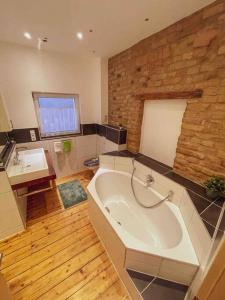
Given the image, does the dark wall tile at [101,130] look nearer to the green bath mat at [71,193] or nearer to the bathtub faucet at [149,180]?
the green bath mat at [71,193]

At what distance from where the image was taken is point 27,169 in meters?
1.69

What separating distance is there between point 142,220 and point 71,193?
128 centimetres

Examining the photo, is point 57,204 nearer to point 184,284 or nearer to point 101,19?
point 184,284

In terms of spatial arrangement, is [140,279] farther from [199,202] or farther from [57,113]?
[57,113]

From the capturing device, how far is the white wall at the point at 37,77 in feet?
6.47

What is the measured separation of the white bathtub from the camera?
1.09 meters

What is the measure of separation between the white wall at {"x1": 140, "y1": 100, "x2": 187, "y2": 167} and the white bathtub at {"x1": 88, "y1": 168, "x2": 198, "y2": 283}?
1.72ft

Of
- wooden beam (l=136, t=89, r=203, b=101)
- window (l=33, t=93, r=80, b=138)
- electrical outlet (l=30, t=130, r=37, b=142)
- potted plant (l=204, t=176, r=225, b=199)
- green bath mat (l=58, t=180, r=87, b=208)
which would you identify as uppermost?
wooden beam (l=136, t=89, r=203, b=101)

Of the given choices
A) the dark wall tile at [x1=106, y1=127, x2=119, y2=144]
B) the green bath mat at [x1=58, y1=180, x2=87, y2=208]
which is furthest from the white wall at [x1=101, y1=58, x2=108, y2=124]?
the green bath mat at [x1=58, y1=180, x2=87, y2=208]

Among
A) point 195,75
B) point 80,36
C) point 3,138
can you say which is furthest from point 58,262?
point 80,36

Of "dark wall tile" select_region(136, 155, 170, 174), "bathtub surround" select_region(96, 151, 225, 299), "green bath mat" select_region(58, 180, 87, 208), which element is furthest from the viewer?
"green bath mat" select_region(58, 180, 87, 208)

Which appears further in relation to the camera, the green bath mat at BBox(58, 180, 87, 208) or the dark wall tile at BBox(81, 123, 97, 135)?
the dark wall tile at BBox(81, 123, 97, 135)

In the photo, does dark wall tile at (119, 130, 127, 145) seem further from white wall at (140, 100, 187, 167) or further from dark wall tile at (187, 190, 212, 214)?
dark wall tile at (187, 190, 212, 214)

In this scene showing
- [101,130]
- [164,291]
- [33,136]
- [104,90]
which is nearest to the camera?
[164,291]
